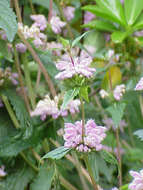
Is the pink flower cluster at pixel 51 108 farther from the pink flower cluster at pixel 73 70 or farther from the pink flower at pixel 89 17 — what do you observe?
the pink flower at pixel 89 17

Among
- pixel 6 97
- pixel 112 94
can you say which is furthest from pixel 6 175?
pixel 112 94

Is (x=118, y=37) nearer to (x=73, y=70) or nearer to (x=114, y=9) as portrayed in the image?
(x=114, y=9)

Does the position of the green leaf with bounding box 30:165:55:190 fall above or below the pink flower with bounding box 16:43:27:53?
below

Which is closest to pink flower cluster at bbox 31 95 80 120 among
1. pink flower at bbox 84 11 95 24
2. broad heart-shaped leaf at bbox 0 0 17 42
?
broad heart-shaped leaf at bbox 0 0 17 42

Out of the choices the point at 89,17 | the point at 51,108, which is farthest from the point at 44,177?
the point at 89,17

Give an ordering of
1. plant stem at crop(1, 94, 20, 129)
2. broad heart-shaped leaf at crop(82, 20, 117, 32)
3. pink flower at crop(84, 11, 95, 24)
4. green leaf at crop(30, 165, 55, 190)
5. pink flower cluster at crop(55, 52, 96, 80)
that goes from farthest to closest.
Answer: pink flower at crop(84, 11, 95, 24) < broad heart-shaped leaf at crop(82, 20, 117, 32) < plant stem at crop(1, 94, 20, 129) < green leaf at crop(30, 165, 55, 190) < pink flower cluster at crop(55, 52, 96, 80)

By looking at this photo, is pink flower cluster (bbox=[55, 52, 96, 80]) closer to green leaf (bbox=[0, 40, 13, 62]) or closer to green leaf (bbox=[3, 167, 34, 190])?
green leaf (bbox=[0, 40, 13, 62])
